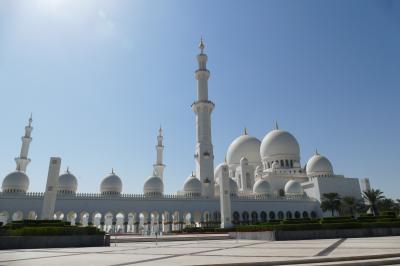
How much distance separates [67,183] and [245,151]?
121 feet

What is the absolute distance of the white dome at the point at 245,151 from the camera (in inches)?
2569

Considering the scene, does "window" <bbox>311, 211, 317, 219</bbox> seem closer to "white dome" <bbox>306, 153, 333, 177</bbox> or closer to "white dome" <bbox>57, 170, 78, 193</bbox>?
"white dome" <bbox>306, 153, 333, 177</bbox>

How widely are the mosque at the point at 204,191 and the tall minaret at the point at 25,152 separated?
98mm

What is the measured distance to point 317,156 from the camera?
58.1 meters

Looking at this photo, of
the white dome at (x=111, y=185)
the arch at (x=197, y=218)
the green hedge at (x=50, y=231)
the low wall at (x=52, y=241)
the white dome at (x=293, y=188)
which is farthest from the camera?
the white dome at (x=293, y=188)

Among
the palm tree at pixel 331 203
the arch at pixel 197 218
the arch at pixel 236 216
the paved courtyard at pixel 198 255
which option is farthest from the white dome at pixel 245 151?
the paved courtyard at pixel 198 255

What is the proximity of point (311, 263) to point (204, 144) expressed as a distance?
1569 inches

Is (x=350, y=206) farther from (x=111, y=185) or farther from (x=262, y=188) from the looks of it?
(x=111, y=185)

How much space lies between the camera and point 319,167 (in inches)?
2211

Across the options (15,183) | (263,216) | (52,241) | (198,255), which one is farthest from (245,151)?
(198,255)

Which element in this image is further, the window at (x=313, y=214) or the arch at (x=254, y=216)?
the window at (x=313, y=214)

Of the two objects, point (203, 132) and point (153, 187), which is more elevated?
point (203, 132)

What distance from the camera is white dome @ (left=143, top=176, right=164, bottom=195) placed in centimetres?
4581

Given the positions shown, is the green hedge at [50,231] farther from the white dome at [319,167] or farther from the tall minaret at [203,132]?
the white dome at [319,167]
